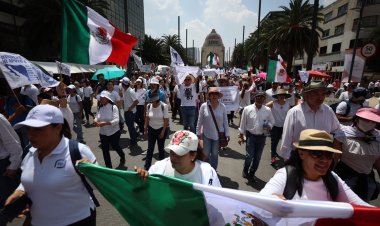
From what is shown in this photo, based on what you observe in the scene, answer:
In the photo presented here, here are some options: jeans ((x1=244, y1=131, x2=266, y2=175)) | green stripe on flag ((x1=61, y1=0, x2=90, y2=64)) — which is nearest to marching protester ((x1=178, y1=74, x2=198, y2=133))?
jeans ((x1=244, y1=131, x2=266, y2=175))

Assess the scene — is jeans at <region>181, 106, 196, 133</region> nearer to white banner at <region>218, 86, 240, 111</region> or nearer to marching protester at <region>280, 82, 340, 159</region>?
white banner at <region>218, 86, 240, 111</region>

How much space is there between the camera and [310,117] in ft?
12.3

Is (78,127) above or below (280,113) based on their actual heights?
below

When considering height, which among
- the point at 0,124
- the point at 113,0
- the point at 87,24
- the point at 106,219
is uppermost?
the point at 113,0

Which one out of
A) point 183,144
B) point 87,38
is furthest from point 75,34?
point 183,144

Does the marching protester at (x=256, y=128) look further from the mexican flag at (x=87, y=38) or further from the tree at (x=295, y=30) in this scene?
the tree at (x=295, y=30)

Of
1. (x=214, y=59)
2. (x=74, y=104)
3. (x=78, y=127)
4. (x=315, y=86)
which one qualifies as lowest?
(x=78, y=127)

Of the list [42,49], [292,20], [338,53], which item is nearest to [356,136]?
[292,20]

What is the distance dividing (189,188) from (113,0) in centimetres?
5562

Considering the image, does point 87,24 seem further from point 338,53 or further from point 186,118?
point 338,53

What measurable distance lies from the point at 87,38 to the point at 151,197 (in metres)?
3.36

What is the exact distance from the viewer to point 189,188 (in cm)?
198

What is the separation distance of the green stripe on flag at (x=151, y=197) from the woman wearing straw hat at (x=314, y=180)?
60 cm

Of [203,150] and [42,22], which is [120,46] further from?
[42,22]
